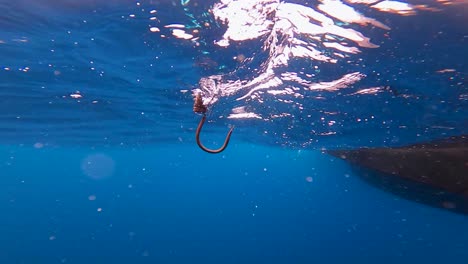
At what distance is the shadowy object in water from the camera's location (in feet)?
46.5

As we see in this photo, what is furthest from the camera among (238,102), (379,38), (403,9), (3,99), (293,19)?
(3,99)

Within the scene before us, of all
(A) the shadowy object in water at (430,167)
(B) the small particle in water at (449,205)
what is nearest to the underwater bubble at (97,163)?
(A) the shadowy object in water at (430,167)

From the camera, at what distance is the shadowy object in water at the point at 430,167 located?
14.2 metres

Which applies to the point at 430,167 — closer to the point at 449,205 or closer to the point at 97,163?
the point at 449,205

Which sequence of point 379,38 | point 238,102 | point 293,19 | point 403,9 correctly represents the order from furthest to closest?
point 238,102 → point 379,38 → point 293,19 → point 403,9

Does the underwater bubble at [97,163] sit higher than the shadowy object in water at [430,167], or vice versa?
the shadowy object in water at [430,167]

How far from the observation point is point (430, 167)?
15133 millimetres

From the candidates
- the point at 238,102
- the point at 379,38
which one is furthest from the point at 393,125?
the point at 379,38

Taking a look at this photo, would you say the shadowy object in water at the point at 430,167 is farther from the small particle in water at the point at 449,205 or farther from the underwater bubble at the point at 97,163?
the underwater bubble at the point at 97,163

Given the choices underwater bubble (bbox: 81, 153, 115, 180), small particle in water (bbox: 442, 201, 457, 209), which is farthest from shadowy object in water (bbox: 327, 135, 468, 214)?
underwater bubble (bbox: 81, 153, 115, 180)

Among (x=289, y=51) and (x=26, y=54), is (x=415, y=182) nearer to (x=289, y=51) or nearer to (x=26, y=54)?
(x=289, y=51)

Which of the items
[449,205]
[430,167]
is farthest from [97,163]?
[430,167]

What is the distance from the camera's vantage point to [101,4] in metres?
7.33

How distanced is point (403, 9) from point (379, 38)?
4.13 ft
